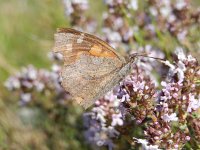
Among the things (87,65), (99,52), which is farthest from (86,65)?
(99,52)

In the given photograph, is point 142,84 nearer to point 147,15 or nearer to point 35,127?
point 147,15

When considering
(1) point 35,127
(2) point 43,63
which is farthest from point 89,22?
(2) point 43,63

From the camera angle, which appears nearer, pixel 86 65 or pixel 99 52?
pixel 99 52

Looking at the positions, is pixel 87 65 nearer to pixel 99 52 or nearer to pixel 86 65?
pixel 86 65
